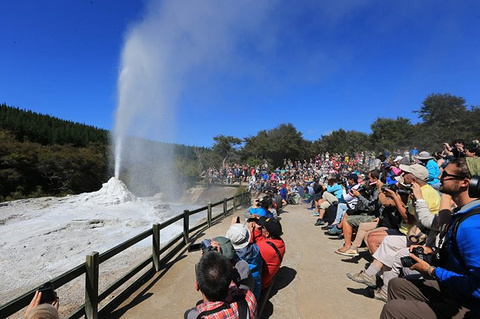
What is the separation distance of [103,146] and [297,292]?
39198mm

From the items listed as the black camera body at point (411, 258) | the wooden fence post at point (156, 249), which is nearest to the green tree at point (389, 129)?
the wooden fence post at point (156, 249)

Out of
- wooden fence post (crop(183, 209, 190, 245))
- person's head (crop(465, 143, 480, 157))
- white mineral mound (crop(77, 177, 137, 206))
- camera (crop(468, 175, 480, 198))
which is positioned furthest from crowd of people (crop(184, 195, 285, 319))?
white mineral mound (crop(77, 177, 137, 206))

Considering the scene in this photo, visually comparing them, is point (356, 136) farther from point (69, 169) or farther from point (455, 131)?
point (69, 169)

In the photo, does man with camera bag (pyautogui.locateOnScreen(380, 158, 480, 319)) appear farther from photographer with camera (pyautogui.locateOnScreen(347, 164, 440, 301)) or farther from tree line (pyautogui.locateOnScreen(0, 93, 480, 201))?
tree line (pyautogui.locateOnScreen(0, 93, 480, 201))

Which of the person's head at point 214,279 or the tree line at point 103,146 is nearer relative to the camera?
the person's head at point 214,279

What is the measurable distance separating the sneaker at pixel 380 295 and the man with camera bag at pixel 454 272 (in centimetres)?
120

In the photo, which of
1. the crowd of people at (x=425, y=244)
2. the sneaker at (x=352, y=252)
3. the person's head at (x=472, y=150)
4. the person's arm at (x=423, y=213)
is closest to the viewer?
the crowd of people at (x=425, y=244)

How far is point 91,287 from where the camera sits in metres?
3.59

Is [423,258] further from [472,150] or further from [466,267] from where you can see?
[472,150]

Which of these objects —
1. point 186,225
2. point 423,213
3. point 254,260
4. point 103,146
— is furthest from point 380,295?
point 103,146

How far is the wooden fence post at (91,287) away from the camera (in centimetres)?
354

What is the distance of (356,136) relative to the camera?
58.7 m

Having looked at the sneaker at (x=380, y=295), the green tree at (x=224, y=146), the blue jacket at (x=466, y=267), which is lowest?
the sneaker at (x=380, y=295)

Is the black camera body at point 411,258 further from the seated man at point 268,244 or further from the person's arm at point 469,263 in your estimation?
the seated man at point 268,244
